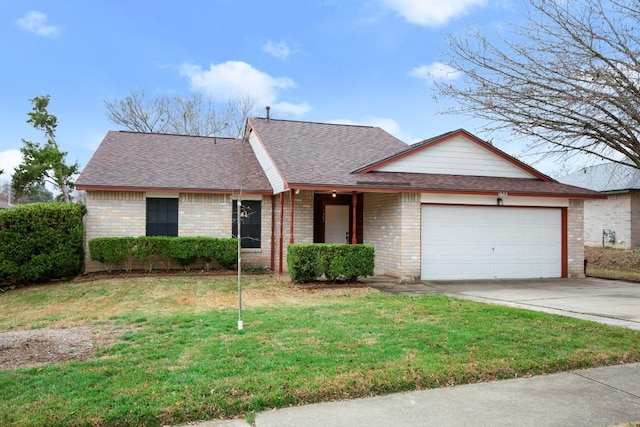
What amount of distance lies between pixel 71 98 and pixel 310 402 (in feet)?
68.4

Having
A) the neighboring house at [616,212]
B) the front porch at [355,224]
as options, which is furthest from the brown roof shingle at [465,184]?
the neighboring house at [616,212]

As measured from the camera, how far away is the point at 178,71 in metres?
25.6

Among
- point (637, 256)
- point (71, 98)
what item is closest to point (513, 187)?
point (637, 256)

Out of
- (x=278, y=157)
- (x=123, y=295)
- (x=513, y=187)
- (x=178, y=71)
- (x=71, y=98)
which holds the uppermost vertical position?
(x=178, y=71)

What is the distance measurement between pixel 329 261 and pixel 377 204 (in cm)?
347

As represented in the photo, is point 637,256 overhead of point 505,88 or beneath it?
beneath

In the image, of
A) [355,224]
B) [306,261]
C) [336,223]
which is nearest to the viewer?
[306,261]

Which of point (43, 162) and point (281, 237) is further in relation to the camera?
point (43, 162)

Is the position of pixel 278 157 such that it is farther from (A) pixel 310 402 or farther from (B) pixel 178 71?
(B) pixel 178 71

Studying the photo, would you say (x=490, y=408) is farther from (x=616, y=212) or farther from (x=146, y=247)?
(x=616, y=212)

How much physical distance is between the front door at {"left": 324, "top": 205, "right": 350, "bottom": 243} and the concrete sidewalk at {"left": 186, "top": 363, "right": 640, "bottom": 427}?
11.6m

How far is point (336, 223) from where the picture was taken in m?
16.4

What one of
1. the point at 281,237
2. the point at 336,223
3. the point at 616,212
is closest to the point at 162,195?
the point at 281,237

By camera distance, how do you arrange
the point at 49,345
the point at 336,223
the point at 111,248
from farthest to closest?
1. the point at 336,223
2. the point at 111,248
3. the point at 49,345
